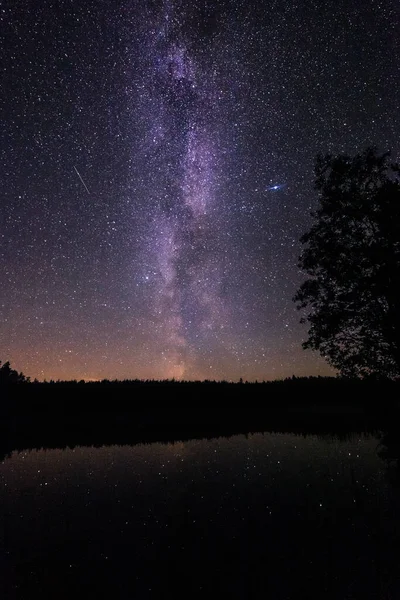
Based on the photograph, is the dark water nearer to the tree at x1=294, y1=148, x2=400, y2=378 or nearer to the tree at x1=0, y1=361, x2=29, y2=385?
the tree at x1=294, y1=148, x2=400, y2=378

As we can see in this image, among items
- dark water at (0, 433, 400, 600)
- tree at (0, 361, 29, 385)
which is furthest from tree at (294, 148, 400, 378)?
tree at (0, 361, 29, 385)

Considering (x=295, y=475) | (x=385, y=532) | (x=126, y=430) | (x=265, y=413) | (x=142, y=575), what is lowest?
(x=142, y=575)

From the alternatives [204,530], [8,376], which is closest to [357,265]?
[204,530]

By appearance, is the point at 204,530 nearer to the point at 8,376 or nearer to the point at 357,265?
the point at 357,265

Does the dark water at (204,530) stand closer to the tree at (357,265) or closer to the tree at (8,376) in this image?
the tree at (357,265)

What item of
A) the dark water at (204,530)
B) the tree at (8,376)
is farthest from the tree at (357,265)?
the tree at (8,376)

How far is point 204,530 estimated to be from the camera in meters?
12.3

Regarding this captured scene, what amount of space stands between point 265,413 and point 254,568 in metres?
56.6

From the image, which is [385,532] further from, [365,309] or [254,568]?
[365,309]

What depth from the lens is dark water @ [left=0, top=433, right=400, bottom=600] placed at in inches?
336

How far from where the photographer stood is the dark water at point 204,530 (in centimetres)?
854

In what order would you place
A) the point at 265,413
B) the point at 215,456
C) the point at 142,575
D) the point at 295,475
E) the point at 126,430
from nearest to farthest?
the point at 142,575, the point at 295,475, the point at 215,456, the point at 126,430, the point at 265,413

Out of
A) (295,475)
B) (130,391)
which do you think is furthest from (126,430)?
(295,475)

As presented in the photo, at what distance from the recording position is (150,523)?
43.1 feet
